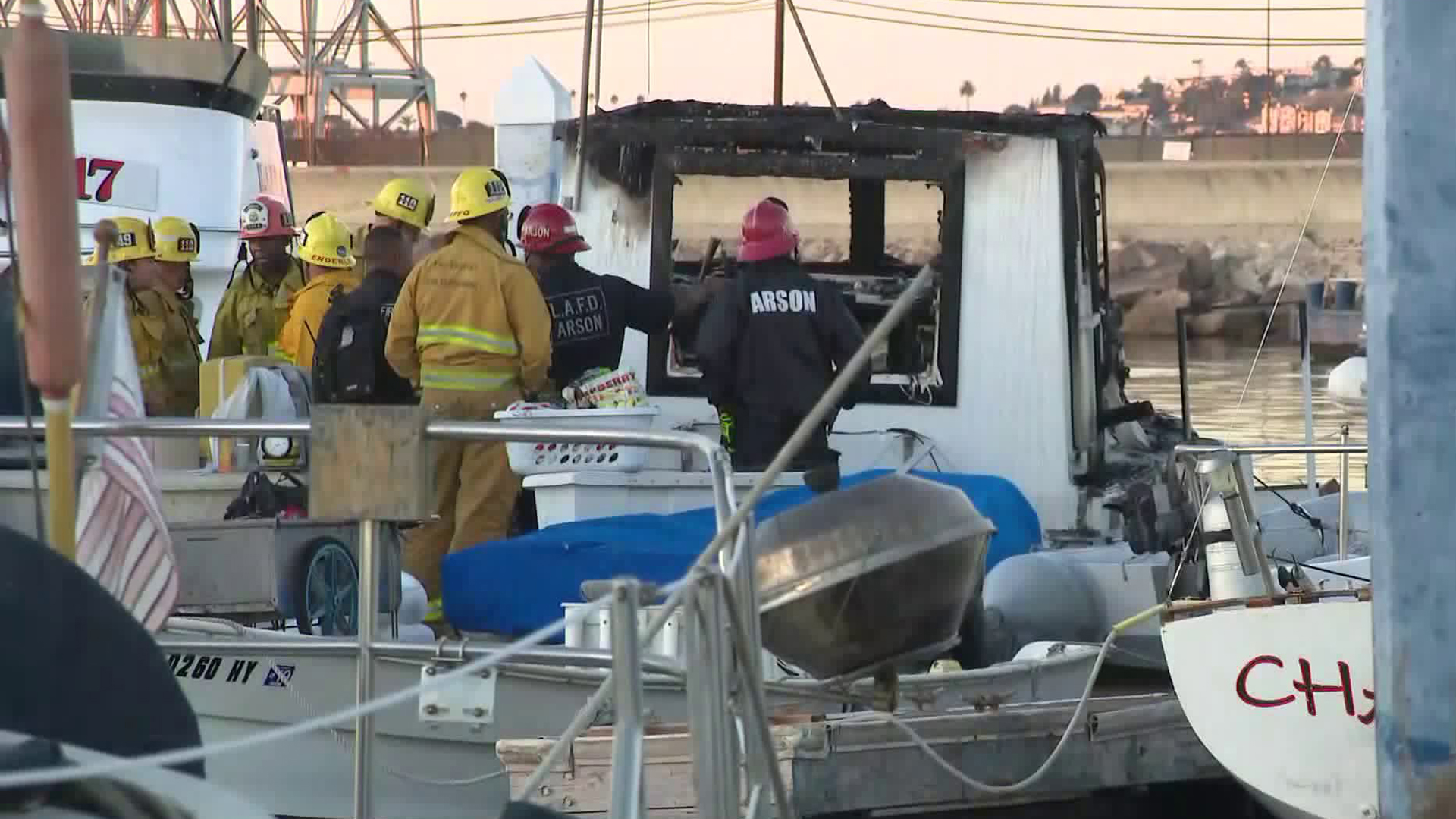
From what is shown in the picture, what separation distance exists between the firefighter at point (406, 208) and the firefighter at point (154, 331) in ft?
4.58

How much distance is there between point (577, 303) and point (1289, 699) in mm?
3614

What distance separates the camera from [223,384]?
7.83 m

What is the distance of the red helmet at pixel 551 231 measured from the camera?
8086 mm

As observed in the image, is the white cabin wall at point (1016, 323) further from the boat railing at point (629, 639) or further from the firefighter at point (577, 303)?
the boat railing at point (629, 639)

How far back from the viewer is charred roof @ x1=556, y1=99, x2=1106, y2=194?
339 inches

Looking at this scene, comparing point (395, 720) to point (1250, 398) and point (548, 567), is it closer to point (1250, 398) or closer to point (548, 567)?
point (548, 567)

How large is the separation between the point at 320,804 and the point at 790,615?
8.86 ft

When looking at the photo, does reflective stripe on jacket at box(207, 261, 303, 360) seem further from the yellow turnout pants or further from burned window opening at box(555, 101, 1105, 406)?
the yellow turnout pants

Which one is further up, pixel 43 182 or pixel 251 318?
pixel 43 182

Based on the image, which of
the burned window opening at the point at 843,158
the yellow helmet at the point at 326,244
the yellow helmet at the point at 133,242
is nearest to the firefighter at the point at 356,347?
the yellow helmet at the point at 326,244

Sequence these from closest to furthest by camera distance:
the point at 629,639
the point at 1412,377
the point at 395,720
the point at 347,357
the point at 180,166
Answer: the point at 629,639
the point at 1412,377
the point at 395,720
the point at 347,357
the point at 180,166

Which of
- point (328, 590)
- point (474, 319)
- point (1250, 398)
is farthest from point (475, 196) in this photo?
point (1250, 398)

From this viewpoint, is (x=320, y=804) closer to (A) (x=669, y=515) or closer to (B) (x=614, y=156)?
(A) (x=669, y=515)

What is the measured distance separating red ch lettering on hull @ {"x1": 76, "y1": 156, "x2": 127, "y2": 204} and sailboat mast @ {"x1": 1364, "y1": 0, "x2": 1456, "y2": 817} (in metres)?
9.68
